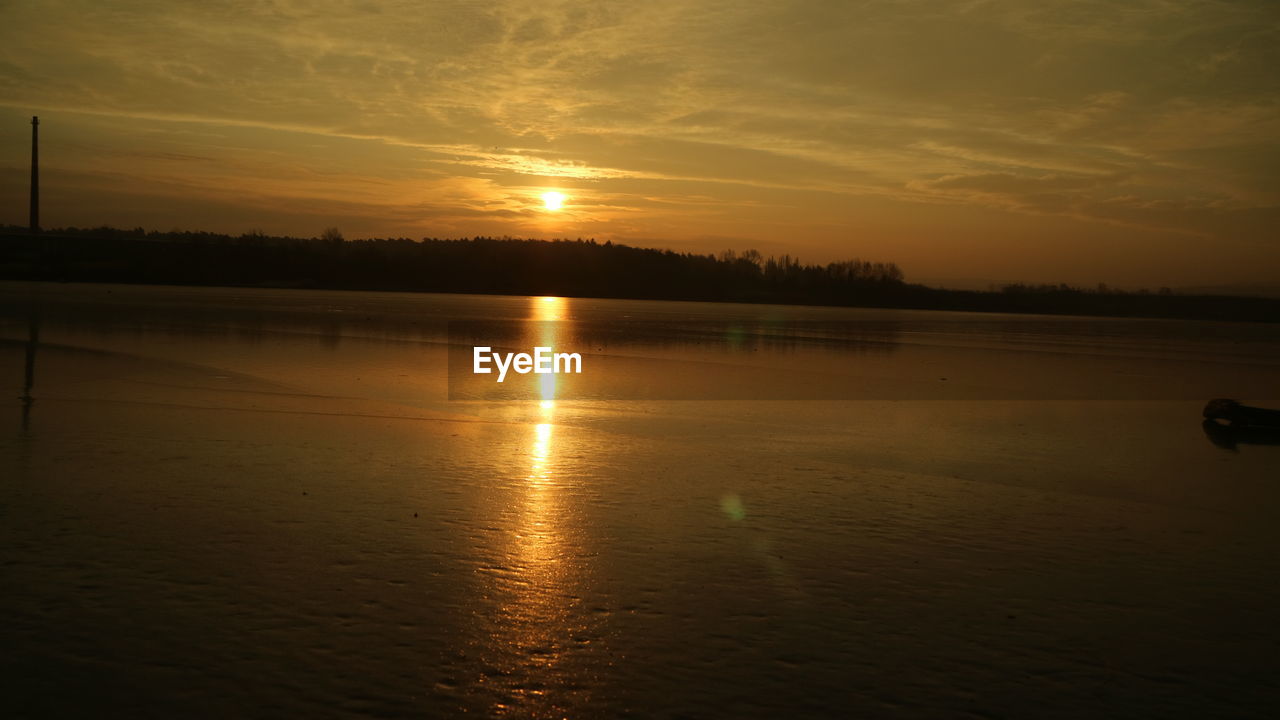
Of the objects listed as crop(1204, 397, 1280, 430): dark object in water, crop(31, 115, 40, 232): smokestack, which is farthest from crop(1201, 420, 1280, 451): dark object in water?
crop(31, 115, 40, 232): smokestack

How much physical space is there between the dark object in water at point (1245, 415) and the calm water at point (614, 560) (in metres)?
0.57

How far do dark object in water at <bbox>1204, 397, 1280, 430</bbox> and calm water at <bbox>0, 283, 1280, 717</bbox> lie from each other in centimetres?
57

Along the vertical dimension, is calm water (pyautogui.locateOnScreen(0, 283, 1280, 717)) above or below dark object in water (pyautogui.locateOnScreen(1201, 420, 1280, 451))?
below

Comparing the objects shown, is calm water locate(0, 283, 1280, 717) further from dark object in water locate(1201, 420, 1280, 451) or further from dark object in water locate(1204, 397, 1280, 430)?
dark object in water locate(1204, 397, 1280, 430)

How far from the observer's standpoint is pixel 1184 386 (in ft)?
76.4

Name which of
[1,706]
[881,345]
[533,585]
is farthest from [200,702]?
[881,345]

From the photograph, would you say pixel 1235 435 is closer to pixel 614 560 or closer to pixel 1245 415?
pixel 1245 415

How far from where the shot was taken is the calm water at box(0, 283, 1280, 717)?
187 inches

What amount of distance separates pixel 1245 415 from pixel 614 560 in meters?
13.0

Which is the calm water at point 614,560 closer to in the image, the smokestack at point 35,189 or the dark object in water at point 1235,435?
the dark object in water at point 1235,435

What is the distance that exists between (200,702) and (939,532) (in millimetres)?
5669

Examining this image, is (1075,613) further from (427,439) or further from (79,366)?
(79,366)

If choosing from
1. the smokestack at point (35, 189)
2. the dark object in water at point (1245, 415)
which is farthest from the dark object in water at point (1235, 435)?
the smokestack at point (35, 189)

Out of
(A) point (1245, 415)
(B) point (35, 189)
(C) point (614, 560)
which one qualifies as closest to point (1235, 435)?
(A) point (1245, 415)
